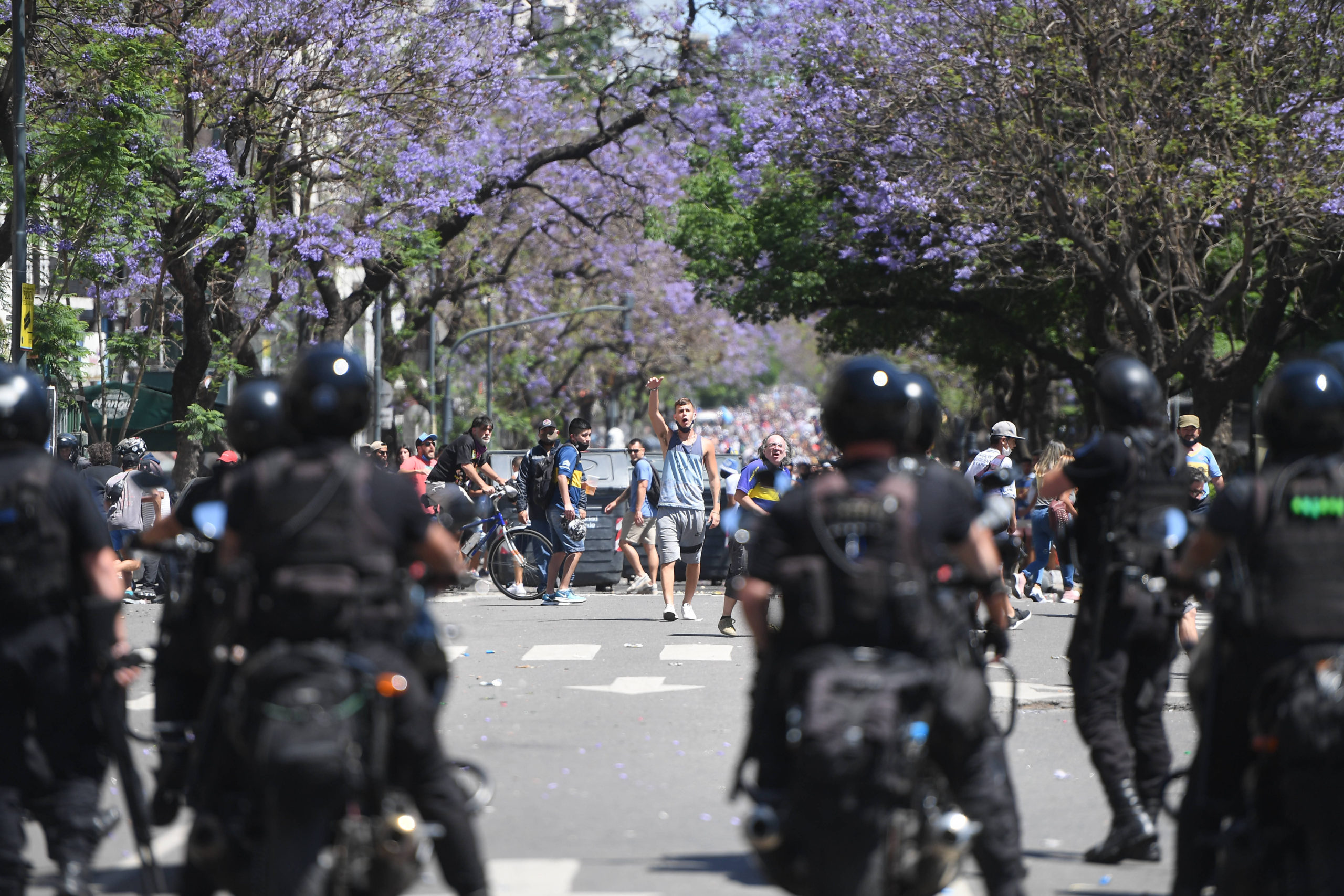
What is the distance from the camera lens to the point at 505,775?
786cm

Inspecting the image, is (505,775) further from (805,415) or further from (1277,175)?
(805,415)

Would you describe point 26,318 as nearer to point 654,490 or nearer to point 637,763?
point 654,490

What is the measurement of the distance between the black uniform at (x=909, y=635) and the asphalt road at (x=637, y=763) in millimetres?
1250

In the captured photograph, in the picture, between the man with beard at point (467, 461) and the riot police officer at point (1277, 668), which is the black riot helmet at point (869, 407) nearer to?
the riot police officer at point (1277, 668)

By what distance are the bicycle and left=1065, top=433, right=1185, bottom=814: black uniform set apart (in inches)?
454

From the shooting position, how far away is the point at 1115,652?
634cm

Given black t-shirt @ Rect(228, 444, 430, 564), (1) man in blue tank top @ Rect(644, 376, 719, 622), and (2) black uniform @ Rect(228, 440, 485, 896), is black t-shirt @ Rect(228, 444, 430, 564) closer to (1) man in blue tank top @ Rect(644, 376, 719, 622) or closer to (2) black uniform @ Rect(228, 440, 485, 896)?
(2) black uniform @ Rect(228, 440, 485, 896)

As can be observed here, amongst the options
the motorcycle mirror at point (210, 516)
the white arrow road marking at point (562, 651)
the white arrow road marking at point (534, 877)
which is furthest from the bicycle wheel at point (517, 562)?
the motorcycle mirror at point (210, 516)

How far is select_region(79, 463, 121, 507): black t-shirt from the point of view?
1748 centimetres

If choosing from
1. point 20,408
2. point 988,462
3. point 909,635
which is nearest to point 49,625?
point 20,408

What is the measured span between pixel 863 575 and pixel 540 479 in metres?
13.1

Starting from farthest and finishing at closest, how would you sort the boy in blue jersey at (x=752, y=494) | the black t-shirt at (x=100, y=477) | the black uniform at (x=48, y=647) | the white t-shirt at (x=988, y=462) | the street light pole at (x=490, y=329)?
the street light pole at (x=490, y=329)
the black t-shirt at (x=100, y=477)
the white t-shirt at (x=988, y=462)
the boy in blue jersey at (x=752, y=494)
the black uniform at (x=48, y=647)

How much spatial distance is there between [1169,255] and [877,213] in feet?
14.4

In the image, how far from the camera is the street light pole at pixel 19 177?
1792 cm
